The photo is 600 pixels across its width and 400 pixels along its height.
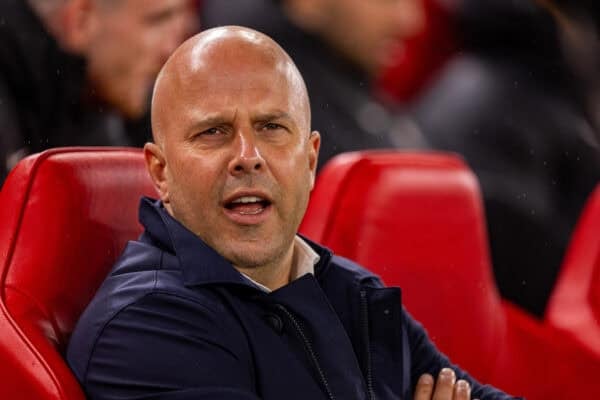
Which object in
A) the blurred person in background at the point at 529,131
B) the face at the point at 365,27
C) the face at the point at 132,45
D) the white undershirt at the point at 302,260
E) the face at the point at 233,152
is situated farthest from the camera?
the face at the point at 365,27

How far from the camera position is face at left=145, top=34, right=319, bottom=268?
1.09 meters

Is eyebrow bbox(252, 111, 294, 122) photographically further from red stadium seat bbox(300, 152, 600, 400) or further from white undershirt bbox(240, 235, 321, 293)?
red stadium seat bbox(300, 152, 600, 400)

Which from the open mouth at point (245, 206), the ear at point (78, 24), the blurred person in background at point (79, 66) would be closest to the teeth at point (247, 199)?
the open mouth at point (245, 206)

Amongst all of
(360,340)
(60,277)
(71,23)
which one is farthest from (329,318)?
(71,23)

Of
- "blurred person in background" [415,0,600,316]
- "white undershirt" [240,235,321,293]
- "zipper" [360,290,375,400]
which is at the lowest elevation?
"blurred person in background" [415,0,600,316]

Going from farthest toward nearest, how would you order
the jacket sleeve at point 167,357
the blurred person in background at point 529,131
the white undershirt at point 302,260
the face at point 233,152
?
the blurred person in background at point 529,131 → the white undershirt at point 302,260 → the face at point 233,152 → the jacket sleeve at point 167,357

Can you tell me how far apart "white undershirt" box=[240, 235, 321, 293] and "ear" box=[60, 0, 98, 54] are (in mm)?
816

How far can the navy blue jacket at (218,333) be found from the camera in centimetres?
100

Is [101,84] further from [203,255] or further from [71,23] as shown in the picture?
[203,255]

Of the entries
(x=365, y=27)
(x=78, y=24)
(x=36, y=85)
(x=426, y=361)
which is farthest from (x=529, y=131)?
(x=426, y=361)

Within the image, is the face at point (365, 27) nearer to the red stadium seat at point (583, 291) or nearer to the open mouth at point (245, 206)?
the red stadium seat at point (583, 291)

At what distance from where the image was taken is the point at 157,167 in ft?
3.81

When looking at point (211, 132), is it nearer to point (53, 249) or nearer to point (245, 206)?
point (245, 206)

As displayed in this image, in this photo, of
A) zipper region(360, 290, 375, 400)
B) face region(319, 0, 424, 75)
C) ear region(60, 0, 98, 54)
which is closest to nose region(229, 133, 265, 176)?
zipper region(360, 290, 375, 400)
